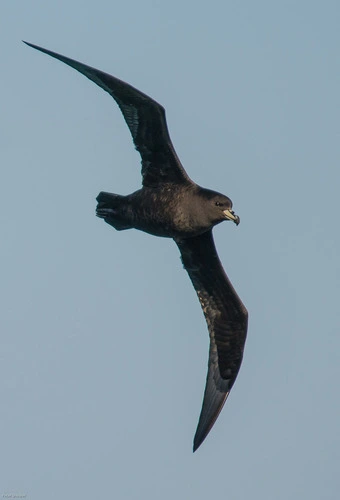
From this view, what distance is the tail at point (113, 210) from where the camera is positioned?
19.1 m

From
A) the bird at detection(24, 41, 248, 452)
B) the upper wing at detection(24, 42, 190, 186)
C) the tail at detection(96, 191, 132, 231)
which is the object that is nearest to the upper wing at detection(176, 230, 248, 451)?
the bird at detection(24, 41, 248, 452)

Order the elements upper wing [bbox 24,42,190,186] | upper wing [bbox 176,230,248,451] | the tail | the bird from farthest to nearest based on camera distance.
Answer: upper wing [bbox 176,230,248,451] < the tail < the bird < upper wing [bbox 24,42,190,186]

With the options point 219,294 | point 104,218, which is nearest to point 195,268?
→ point 219,294

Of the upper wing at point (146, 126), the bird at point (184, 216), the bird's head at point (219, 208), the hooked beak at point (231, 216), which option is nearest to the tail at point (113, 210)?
the bird at point (184, 216)

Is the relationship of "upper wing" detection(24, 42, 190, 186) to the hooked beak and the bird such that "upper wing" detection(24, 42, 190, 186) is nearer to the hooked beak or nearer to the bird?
the bird

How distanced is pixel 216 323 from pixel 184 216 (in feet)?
8.98

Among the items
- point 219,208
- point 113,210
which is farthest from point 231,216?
point 113,210

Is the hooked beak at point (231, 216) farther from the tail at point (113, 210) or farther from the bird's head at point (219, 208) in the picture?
the tail at point (113, 210)

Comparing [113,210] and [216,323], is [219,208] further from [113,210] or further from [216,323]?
[216,323]

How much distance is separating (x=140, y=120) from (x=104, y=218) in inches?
68.9

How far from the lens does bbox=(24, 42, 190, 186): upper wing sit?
17828 millimetres

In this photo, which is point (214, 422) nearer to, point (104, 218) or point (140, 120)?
point (104, 218)

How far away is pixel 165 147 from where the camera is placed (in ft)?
61.0

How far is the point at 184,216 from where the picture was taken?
725 inches
